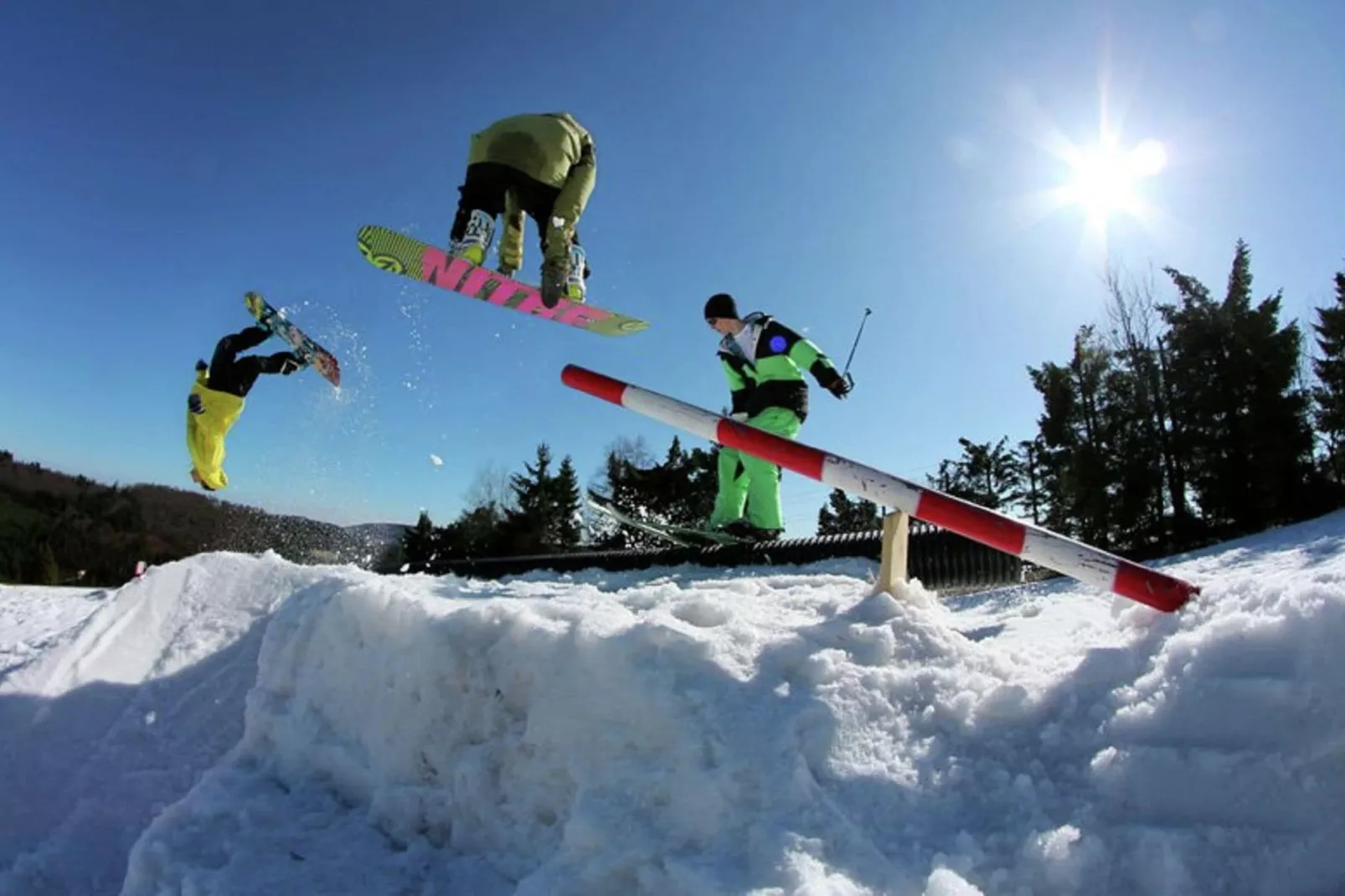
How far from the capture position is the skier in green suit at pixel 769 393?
6.52 meters

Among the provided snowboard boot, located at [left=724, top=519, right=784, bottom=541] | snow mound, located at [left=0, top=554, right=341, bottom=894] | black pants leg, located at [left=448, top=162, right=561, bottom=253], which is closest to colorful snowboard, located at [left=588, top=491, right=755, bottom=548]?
snowboard boot, located at [left=724, top=519, right=784, bottom=541]

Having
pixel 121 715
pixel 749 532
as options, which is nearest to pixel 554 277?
pixel 749 532

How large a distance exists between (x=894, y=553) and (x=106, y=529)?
47582 millimetres

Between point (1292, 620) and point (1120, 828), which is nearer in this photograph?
point (1120, 828)

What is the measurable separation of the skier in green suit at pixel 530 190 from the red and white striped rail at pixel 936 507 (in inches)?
148

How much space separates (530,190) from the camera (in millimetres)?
7074

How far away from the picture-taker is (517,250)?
7.46 metres

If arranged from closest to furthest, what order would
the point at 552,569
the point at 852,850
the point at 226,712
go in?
the point at 852,850 < the point at 226,712 < the point at 552,569

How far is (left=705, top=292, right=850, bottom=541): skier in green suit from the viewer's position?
6.52 meters

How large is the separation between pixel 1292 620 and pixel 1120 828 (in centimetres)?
79

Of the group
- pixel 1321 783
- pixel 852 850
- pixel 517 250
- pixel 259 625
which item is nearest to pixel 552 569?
pixel 259 625

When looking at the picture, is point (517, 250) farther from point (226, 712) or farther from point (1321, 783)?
point (1321, 783)

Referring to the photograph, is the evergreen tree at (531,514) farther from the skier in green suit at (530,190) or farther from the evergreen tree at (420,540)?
the skier in green suit at (530,190)

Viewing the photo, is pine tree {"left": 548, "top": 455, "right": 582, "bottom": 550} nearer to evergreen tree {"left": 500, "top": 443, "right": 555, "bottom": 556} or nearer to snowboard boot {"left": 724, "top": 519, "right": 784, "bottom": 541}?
evergreen tree {"left": 500, "top": 443, "right": 555, "bottom": 556}
